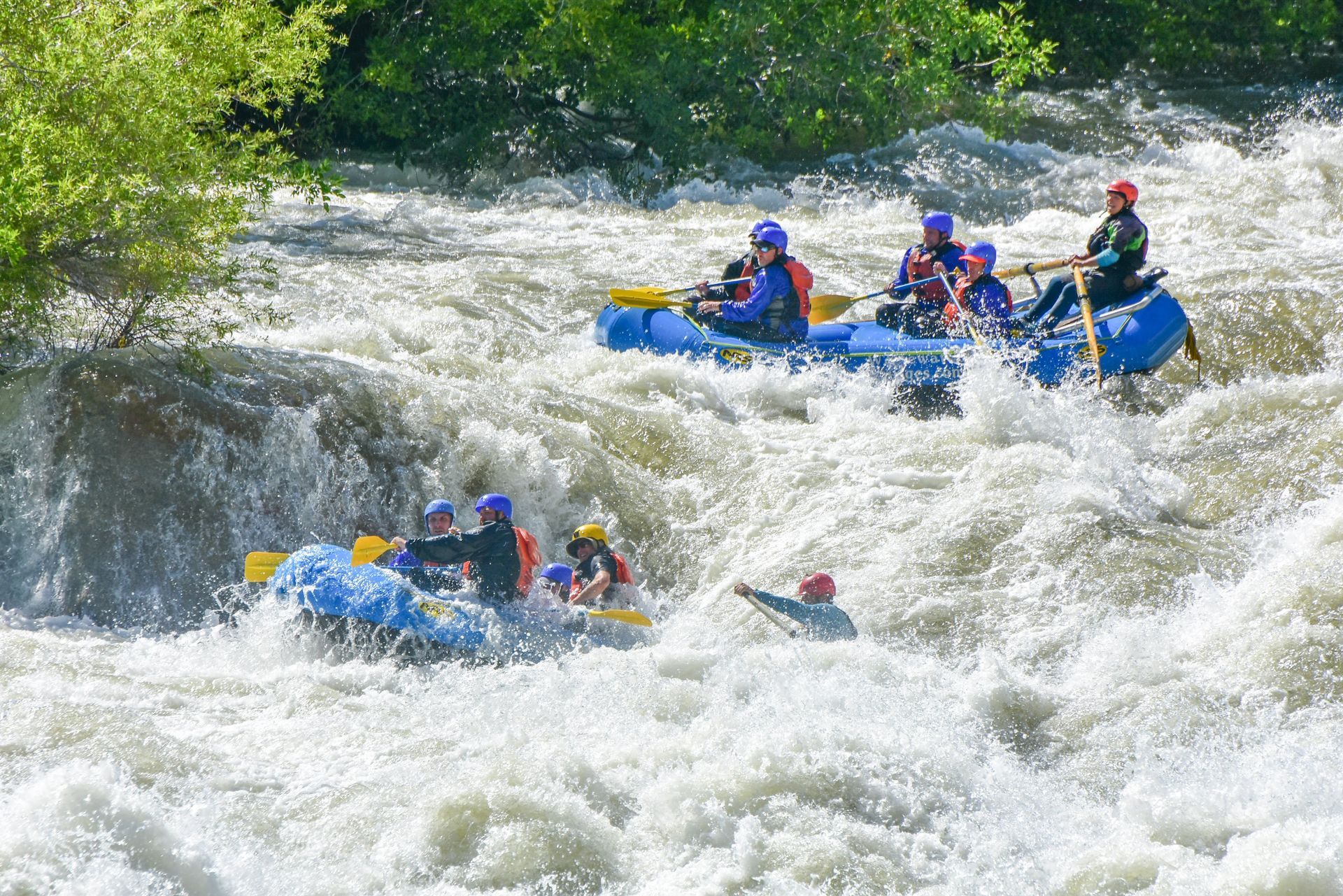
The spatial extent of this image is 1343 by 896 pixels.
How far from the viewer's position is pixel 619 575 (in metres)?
6.77

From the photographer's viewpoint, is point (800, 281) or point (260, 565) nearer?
point (260, 565)

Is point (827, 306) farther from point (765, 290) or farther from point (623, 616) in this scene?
Answer: point (623, 616)

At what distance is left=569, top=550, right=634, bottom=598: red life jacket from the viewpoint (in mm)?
6754

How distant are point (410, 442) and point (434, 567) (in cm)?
120

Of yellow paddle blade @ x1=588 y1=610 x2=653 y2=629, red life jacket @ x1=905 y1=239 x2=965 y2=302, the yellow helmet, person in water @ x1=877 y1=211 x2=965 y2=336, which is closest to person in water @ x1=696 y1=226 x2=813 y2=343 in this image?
person in water @ x1=877 y1=211 x2=965 y2=336

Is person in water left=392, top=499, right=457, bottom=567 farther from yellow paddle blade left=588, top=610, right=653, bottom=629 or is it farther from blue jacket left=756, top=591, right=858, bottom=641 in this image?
blue jacket left=756, top=591, right=858, bottom=641

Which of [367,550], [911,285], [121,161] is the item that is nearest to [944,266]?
[911,285]

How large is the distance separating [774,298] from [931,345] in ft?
3.92

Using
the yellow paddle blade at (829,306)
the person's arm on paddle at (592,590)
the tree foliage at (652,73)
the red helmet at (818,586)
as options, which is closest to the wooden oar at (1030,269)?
the yellow paddle blade at (829,306)

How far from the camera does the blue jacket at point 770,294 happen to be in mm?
9492

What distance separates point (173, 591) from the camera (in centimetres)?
664

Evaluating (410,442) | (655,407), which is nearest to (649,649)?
(410,442)

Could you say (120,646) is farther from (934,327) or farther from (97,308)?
(934,327)

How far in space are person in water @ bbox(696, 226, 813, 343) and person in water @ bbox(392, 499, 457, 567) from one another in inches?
139
